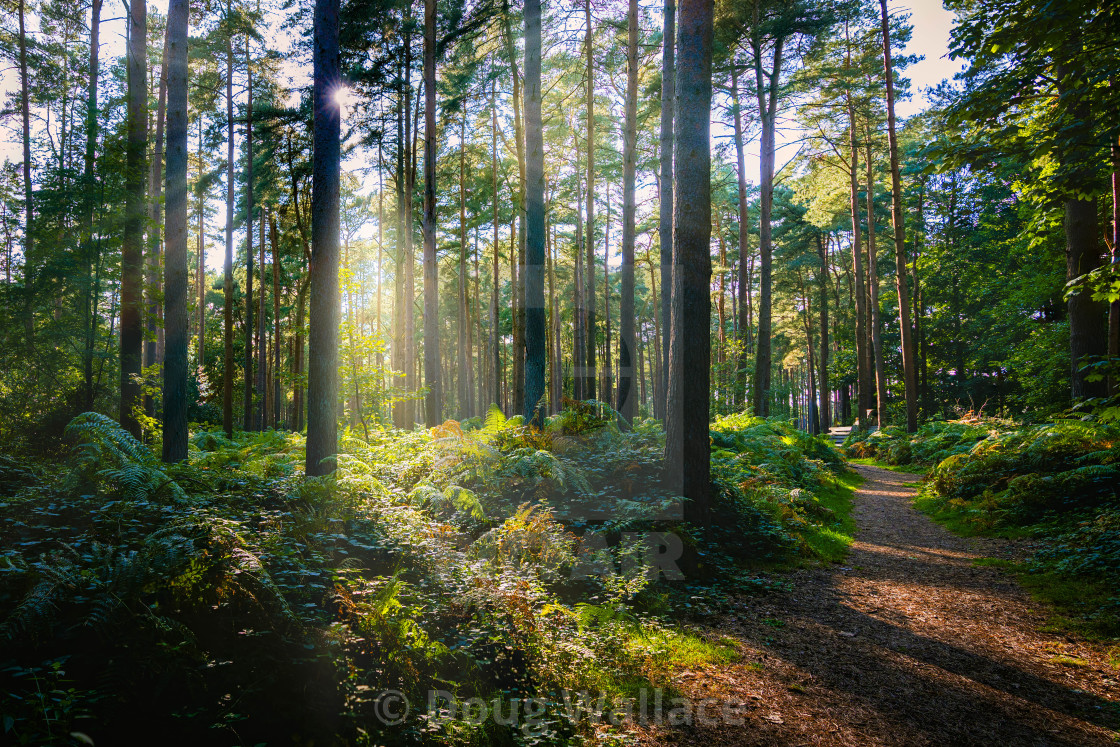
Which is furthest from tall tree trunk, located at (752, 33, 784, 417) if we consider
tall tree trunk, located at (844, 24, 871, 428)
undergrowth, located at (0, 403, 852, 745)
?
undergrowth, located at (0, 403, 852, 745)

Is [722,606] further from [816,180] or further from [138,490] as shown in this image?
[816,180]

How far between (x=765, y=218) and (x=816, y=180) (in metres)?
7.01

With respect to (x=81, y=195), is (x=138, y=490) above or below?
below

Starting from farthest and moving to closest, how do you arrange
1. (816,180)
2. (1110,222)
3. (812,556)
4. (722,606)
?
(816,180) → (1110,222) → (812,556) → (722,606)

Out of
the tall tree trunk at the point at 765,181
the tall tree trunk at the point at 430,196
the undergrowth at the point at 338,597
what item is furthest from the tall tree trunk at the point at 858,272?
the undergrowth at the point at 338,597

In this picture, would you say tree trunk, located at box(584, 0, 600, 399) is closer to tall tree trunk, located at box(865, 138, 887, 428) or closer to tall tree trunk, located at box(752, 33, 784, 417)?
tall tree trunk, located at box(752, 33, 784, 417)

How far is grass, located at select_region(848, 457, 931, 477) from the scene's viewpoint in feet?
46.0

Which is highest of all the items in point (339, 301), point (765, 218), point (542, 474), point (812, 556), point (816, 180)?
point (816, 180)

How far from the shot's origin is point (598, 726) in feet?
10.00

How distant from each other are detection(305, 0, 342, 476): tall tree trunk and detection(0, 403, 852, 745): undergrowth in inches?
30.0

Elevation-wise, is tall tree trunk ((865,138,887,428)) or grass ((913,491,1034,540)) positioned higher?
tall tree trunk ((865,138,887,428))

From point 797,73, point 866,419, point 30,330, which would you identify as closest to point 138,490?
point 30,330

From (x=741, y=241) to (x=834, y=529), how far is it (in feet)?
37.5

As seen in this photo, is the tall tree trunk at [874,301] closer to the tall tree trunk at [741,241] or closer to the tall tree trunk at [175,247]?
the tall tree trunk at [741,241]
